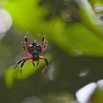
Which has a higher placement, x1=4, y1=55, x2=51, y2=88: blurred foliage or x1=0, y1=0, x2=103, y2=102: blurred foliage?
x1=0, y1=0, x2=103, y2=102: blurred foliage

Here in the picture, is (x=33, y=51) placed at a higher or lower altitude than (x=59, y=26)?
lower

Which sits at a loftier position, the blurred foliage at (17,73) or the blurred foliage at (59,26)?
the blurred foliage at (59,26)

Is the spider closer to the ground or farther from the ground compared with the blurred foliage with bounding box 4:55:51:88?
farther from the ground

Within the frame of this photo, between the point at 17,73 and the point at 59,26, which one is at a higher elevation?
the point at 59,26

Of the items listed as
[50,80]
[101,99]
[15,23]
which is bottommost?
[101,99]

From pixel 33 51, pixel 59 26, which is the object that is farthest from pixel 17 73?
pixel 59 26

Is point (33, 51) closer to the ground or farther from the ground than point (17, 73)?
farther from the ground

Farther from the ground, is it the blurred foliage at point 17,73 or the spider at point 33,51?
the spider at point 33,51

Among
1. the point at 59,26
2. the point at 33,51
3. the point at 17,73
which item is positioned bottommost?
the point at 17,73

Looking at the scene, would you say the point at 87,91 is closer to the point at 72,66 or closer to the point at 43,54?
the point at 72,66

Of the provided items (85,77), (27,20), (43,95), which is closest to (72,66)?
(85,77)

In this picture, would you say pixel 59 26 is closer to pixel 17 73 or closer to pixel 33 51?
pixel 33 51
